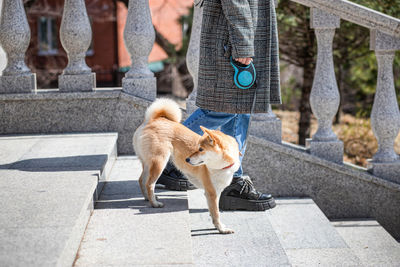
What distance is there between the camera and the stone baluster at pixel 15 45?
4.29 m

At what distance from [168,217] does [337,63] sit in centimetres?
529

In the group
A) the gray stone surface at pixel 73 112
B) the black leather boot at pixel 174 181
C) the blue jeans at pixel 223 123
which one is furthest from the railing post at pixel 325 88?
the gray stone surface at pixel 73 112

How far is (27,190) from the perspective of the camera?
295 cm

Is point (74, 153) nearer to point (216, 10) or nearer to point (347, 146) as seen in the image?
point (216, 10)

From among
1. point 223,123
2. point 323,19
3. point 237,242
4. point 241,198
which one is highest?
point 323,19

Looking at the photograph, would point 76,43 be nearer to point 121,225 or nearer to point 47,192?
point 47,192

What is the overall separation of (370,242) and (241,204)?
1.15 meters

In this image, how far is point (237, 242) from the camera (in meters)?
3.04

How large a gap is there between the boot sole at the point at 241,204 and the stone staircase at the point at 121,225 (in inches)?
2.2

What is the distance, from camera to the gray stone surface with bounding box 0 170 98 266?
7.02ft

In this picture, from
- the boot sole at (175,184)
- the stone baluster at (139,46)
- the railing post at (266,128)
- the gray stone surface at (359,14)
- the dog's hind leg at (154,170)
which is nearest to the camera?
the dog's hind leg at (154,170)

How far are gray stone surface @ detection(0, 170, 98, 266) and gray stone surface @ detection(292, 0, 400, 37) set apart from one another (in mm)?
2373

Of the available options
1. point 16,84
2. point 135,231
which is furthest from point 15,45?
point 135,231

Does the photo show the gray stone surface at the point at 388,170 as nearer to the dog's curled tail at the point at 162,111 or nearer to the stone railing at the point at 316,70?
the stone railing at the point at 316,70
